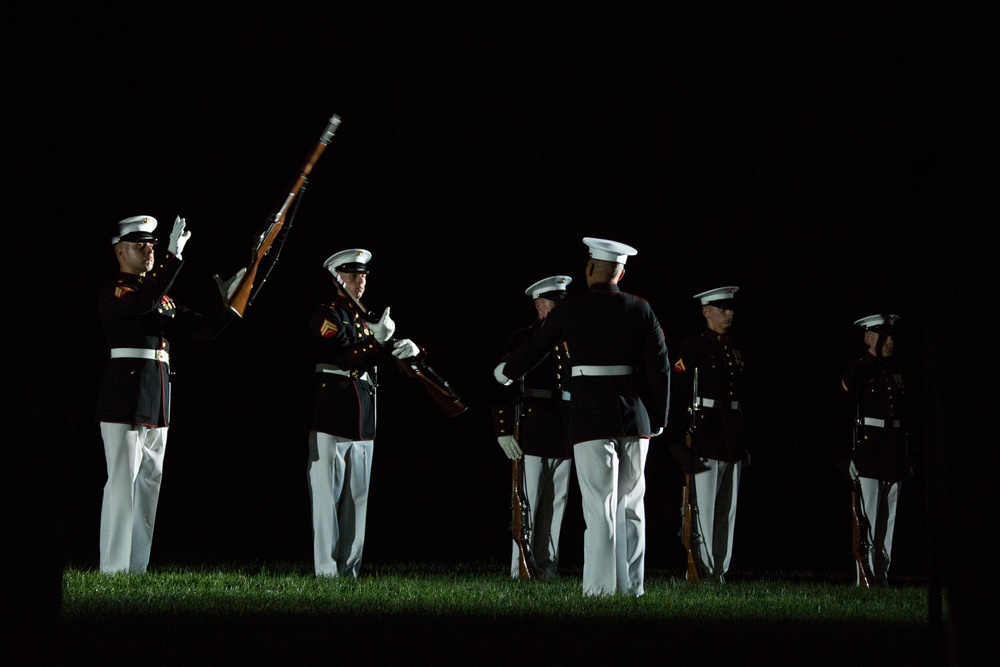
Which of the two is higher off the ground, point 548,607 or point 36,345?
point 36,345

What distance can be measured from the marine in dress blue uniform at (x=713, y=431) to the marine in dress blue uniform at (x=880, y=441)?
2.86ft

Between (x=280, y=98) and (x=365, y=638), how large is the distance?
24.0ft

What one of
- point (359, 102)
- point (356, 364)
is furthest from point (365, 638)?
point (359, 102)

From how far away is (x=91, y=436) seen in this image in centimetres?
1052

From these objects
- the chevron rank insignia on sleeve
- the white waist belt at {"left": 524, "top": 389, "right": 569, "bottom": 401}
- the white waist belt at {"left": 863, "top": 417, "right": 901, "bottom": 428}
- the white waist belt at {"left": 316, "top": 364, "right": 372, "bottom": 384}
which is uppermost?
the chevron rank insignia on sleeve

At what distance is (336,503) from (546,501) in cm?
172

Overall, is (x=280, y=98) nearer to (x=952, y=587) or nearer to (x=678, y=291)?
(x=678, y=291)

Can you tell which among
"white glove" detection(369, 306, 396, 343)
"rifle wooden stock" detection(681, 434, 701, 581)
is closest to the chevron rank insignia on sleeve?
"white glove" detection(369, 306, 396, 343)

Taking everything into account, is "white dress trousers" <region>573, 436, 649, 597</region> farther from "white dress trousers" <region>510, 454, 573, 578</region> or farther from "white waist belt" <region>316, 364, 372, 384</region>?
"white dress trousers" <region>510, 454, 573, 578</region>

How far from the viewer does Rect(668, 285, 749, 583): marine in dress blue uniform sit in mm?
9273

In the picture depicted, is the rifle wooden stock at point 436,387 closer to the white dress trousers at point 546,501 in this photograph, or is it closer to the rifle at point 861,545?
the white dress trousers at point 546,501

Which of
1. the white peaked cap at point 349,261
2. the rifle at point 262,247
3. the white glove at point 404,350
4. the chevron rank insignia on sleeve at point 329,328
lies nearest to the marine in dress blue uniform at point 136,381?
the rifle at point 262,247

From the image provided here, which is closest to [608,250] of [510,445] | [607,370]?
[607,370]

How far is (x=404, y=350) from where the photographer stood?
27.1 feet
